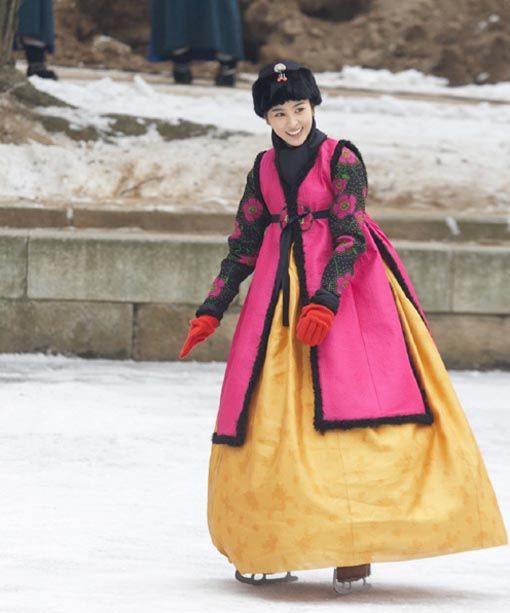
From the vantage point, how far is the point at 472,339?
8.15 metres

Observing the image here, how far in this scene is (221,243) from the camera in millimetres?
7938

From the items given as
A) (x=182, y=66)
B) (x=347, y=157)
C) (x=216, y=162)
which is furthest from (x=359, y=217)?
(x=182, y=66)

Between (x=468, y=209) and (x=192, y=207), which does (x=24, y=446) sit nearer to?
(x=192, y=207)

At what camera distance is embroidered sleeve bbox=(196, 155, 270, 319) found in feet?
14.3

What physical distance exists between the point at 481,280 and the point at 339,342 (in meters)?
4.08

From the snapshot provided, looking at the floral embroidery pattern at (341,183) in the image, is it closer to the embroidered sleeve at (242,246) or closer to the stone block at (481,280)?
the embroidered sleeve at (242,246)

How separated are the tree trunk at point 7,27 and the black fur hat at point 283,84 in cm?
561

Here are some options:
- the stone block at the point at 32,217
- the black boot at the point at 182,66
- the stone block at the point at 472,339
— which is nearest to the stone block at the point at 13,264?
the stone block at the point at 32,217

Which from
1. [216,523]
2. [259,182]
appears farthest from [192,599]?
[259,182]

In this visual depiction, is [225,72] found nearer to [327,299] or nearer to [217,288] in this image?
[217,288]

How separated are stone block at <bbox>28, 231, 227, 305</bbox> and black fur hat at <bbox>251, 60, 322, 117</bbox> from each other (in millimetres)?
3655

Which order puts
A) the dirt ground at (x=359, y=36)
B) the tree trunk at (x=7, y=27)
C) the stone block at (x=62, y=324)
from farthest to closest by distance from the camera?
the dirt ground at (x=359, y=36)
the tree trunk at (x=7, y=27)
the stone block at (x=62, y=324)

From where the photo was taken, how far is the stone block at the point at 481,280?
805cm

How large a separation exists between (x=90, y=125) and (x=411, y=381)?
567 centimetres
